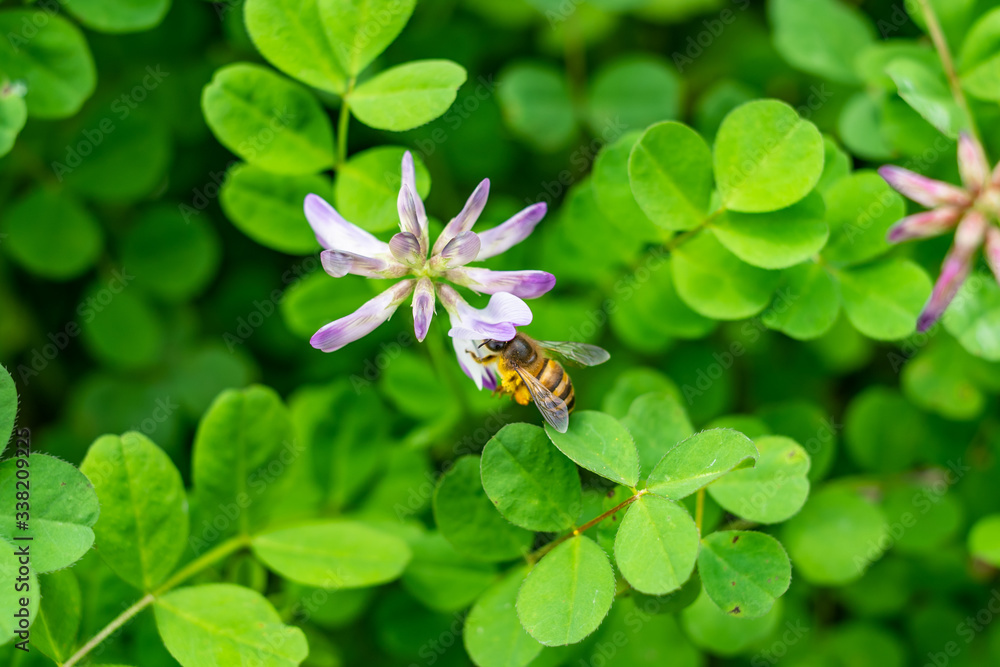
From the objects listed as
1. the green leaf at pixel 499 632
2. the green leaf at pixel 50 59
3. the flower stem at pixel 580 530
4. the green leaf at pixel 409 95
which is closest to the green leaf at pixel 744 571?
the flower stem at pixel 580 530

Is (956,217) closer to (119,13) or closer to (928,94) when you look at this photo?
(928,94)

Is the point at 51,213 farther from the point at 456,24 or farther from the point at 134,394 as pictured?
the point at 456,24

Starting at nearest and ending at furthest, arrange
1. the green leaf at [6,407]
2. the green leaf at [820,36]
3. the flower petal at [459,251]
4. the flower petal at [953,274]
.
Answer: the flower petal at [459,251] → the green leaf at [6,407] → the flower petal at [953,274] → the green leaf at [820,36]

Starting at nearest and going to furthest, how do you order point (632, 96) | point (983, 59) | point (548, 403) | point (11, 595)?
1. point (11, 595)
2. point (548, 403)
3. point (983, 59)
4. point (632, 96)

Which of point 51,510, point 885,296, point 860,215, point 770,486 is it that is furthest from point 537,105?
point 51,510

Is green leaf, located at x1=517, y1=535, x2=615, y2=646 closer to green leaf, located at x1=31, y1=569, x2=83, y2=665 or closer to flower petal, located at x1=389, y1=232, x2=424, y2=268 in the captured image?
flower petal, located at x1=389, y1=232, x2=424, y2=268

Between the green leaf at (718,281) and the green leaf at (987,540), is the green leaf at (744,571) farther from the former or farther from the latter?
the green leaf at (987,540)
